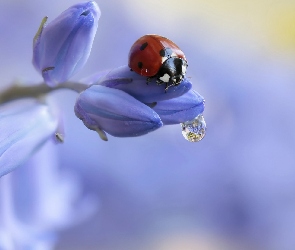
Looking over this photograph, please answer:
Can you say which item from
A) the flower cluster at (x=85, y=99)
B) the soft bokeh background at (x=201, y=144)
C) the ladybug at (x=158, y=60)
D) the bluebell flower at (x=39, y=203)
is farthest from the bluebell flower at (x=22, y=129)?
the soft bokeh background at (x=201, y=144)

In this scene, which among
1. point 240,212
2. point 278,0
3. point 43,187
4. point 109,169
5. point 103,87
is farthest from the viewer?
point 278,0

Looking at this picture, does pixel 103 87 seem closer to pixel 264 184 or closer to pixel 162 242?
pixel 162 242

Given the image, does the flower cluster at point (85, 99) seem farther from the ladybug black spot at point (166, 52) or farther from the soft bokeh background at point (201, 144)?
the soft bokeh background at point (201, 144)

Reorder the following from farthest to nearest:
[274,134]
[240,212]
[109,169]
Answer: [274,134], [240,212], [109,169]

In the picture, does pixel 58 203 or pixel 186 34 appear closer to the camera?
pixel 58 203

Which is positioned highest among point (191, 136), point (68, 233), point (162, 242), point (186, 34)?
point (191, 136)

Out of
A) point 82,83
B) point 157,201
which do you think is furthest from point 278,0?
point 82,83

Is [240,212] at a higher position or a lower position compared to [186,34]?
lower

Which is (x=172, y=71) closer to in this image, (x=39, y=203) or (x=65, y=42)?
(x=65, y=42)
